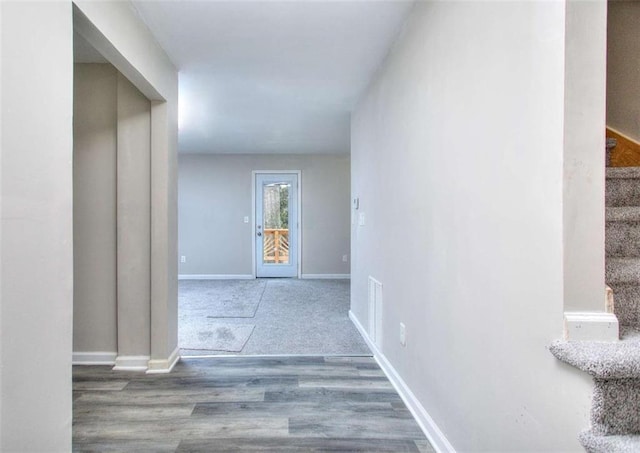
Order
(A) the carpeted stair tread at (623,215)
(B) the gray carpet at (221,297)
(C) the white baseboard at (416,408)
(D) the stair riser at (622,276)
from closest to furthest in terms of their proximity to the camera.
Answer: (D) the stair riser at (622,276), (A) the carpeted stair tread at (623,215), (C) the white baseboard at (416,408), (B) the gray carpet at (221,297)

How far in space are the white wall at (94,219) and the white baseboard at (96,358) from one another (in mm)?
24

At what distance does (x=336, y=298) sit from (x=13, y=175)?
4005 mm

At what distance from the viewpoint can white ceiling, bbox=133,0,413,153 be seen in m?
1.81

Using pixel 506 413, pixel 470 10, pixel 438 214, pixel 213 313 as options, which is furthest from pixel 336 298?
pixel 470 10

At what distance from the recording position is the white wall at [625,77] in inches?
63.9

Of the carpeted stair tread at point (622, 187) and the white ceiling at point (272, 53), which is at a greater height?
the white ceiling at point (272, 53)

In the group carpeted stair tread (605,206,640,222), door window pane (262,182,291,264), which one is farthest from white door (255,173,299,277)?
carpeted stair tread (605,206,640,222)

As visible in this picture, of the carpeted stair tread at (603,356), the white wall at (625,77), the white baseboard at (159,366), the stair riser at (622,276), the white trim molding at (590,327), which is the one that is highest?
the white wall at (625,77)

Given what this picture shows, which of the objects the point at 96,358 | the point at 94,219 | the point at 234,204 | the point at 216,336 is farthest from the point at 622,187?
the point at 234,204

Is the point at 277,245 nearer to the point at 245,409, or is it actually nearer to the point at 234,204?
the point at 234,204

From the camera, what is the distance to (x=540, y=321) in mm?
898

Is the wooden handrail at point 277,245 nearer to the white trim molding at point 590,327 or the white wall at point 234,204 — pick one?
the white wall at point 234,204

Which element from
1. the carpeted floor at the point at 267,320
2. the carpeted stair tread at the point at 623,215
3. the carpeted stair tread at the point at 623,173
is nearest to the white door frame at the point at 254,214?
the carpeted floor at the point at 267,320

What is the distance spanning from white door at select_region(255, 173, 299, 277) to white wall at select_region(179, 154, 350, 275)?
0.53 feet
